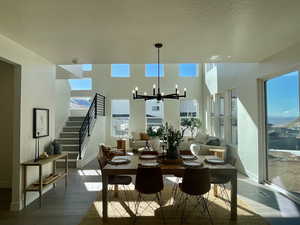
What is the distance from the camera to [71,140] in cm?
691

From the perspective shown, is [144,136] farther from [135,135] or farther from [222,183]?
[222,183]

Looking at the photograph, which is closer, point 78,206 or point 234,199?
point 234,199

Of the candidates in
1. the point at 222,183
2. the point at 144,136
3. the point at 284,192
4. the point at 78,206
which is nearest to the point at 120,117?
the point at 144,136

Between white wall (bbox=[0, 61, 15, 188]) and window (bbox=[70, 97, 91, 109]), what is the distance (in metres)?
5.11

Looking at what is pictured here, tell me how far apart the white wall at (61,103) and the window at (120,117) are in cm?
210

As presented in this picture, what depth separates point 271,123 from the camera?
4305 mm

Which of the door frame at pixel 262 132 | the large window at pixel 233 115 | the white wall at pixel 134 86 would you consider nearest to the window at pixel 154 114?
the white wall at pixel 134 86

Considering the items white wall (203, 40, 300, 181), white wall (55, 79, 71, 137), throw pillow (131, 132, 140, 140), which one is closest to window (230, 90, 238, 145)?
white wall (203, 40, 300, 181)

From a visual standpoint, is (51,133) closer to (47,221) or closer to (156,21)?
(47,221)

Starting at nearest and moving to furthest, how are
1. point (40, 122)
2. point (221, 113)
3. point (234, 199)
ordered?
point (234, 199) < point (40, 122) < point (221, 113)

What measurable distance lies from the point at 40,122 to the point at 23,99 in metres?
0.63

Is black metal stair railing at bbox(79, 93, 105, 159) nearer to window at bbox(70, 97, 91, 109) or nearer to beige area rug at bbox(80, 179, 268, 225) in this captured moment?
window at bbox(70, 97, 91, 109)

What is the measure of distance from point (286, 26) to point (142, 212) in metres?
3.48

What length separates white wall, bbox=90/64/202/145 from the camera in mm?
9492
